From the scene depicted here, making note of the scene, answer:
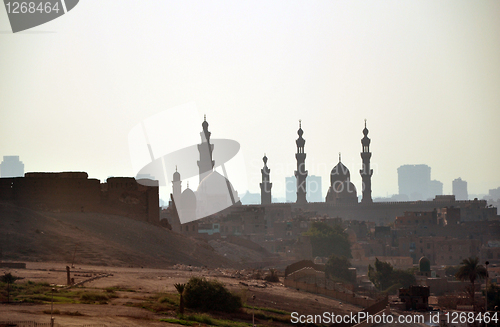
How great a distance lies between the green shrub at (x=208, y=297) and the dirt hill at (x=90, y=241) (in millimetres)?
6734

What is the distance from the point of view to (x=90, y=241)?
928 inches

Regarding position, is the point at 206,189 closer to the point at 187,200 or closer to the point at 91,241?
the point at 187,200

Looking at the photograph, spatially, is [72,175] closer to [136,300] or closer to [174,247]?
[174,247]

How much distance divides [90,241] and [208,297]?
9013 mm

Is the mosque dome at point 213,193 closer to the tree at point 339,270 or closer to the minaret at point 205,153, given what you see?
the minaret at point 205,153

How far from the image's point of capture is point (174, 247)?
28172 millimetres

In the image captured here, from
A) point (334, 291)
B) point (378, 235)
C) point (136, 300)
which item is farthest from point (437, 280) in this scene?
point (378, 235)

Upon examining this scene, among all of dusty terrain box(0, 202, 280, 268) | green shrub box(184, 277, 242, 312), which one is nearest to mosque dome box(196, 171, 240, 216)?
dusty terrain box(0, 202, 280, 268)

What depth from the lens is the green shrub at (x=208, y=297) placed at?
1560 cm

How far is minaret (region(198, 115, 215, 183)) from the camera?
66.9m

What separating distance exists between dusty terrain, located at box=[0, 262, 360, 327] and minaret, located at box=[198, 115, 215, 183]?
42.7 meters

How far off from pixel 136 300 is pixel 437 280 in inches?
758

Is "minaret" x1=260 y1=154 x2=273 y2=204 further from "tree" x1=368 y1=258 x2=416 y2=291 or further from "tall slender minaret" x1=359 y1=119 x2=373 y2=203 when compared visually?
"tree" x1=368 y1=258 x2=416 y2=291

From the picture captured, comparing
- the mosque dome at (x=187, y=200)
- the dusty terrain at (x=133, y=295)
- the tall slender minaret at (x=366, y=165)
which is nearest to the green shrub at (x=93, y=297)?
the dusty terrain at (x=133, y=295)
